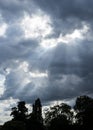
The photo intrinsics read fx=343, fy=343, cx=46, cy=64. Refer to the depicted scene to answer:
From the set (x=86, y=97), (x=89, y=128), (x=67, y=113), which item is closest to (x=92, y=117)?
(x=89, y=128)

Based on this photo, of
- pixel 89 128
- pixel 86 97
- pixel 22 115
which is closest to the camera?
pixel 89 128

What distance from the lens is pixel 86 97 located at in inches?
6555

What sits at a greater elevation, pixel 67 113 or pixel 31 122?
pixel 67 113

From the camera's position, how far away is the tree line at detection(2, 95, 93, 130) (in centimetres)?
14538

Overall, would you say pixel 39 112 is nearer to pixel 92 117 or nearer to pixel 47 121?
pixel 47 121

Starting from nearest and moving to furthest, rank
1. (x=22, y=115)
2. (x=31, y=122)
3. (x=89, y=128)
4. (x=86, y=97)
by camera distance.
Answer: (x=89, y=128)
(x=31, y=122)
(x=86, y=97)
(x=22, y=115)

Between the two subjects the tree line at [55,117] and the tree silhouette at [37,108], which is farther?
the tree silhouette at [37,108]

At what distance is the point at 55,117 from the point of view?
176 metres

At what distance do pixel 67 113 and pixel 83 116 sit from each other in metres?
32.6

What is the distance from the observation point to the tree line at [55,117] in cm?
14538

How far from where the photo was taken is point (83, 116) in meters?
151

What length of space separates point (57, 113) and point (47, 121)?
6.94 m

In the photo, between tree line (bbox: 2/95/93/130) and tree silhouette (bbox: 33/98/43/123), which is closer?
tree line (bbox: 2/95/93/130)

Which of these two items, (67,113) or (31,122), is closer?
(31,122)
